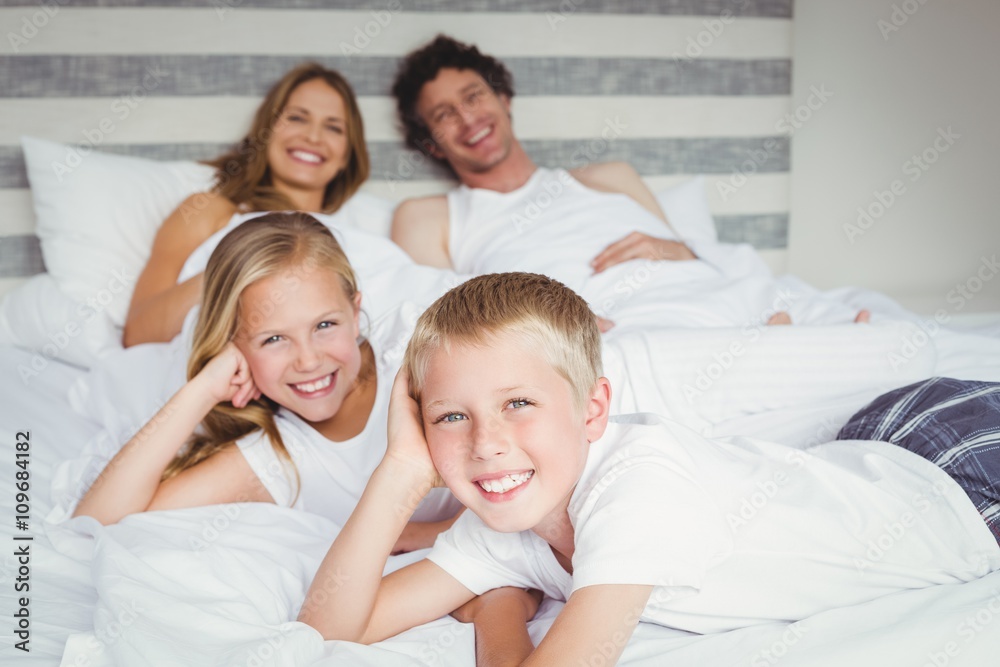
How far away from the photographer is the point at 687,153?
8.14 feet

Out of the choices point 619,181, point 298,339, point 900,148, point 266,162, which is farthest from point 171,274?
point 900,148

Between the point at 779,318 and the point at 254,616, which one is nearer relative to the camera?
the point at 254,616

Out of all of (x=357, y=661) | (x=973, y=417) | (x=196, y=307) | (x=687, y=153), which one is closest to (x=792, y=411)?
(x=973, y=417)

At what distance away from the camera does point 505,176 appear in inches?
87.6

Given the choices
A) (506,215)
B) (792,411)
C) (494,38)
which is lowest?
(792,411)

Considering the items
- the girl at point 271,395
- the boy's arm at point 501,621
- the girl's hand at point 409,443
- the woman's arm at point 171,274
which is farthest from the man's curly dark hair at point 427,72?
the boy's arm at point 501,621

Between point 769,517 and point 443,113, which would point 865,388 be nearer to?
point 769,517

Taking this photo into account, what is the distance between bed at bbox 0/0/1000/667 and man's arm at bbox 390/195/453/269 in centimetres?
8

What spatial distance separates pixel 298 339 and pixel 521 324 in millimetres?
525

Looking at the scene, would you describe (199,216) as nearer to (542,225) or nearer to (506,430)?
(542,225)

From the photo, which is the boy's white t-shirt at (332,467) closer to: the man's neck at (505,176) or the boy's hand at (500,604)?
the boy's hand at (500,604)

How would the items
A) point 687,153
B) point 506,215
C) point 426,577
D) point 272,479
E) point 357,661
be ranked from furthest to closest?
point 687,153 → point 506,215 → point 272,479 → point 426,577 → point 357,661

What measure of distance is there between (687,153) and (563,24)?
1.76 feet

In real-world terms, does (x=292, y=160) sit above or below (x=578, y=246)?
above
